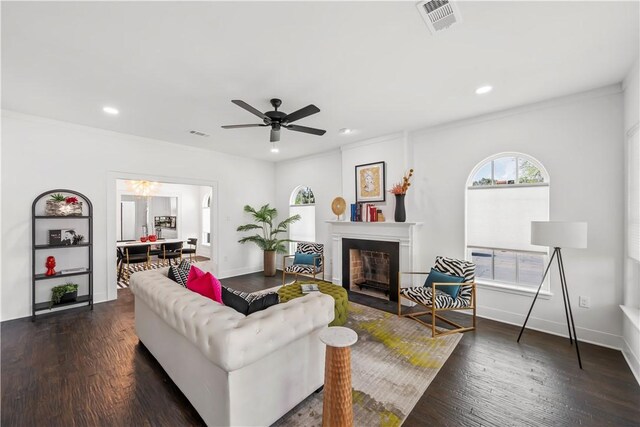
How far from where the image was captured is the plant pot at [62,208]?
383 cm

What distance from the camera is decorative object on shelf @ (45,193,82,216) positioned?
3.84 m

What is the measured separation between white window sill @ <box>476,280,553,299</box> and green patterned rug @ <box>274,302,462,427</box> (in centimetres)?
96

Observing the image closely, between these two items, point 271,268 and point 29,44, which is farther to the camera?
point 271,268

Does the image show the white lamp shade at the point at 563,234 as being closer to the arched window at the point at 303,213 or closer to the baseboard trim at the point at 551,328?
the baseboard trim at the point at 551,328

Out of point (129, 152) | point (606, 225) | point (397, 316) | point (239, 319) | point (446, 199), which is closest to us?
point (239, 319)

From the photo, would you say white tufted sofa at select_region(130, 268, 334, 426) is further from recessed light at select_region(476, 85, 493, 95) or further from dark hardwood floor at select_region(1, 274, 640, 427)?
recessed light at select_region(476, 85, 493, 95)

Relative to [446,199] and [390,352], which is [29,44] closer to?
[390,352]

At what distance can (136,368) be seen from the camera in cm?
245

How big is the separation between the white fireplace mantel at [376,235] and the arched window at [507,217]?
2.74 feet

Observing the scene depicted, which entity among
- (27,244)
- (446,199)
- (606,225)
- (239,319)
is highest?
(446,199)

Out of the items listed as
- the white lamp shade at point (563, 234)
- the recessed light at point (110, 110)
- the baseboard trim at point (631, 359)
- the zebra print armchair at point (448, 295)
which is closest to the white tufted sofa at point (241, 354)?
the zebra print armchair at point (448, 295)

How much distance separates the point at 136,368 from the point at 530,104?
5.39m

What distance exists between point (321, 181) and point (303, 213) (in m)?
0.97

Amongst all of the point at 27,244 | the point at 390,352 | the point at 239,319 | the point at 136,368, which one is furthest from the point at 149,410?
the point at 27,244
